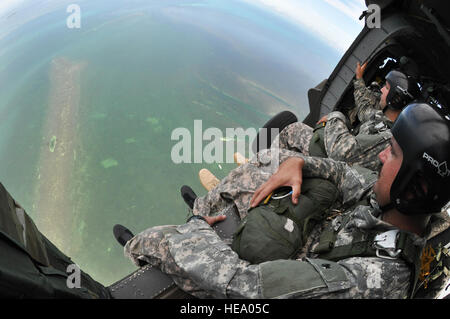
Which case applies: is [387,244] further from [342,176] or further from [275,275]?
[342,176]

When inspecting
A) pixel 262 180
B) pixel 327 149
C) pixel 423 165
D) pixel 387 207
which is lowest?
pixel 387 207

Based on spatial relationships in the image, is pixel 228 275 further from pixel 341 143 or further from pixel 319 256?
pixel 341 143

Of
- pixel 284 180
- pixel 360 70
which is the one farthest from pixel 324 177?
pixel 360 70

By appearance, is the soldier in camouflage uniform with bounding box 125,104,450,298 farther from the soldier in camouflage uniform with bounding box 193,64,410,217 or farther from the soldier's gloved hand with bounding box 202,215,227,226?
the soldier in camouflage uniform with bounding box 193,64,410,217

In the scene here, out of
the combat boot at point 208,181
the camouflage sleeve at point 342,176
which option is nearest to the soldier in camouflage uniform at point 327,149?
the camouflage sleeve at point 342,176

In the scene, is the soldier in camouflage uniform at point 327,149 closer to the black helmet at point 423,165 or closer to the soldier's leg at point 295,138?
the soldier's leg at point 295,138

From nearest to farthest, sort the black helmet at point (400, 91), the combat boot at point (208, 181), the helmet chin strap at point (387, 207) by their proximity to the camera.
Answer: the helmet chin strap at point (387, 207) → the black helmet at point (400, 91) → the combat boot at point (208, 181)

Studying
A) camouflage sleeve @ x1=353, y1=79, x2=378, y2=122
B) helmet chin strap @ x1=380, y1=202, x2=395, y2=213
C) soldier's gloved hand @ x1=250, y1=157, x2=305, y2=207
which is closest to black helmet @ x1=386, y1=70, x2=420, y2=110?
camouflage sleeve @ x1=353, y1=79, x2=378, y2=122
